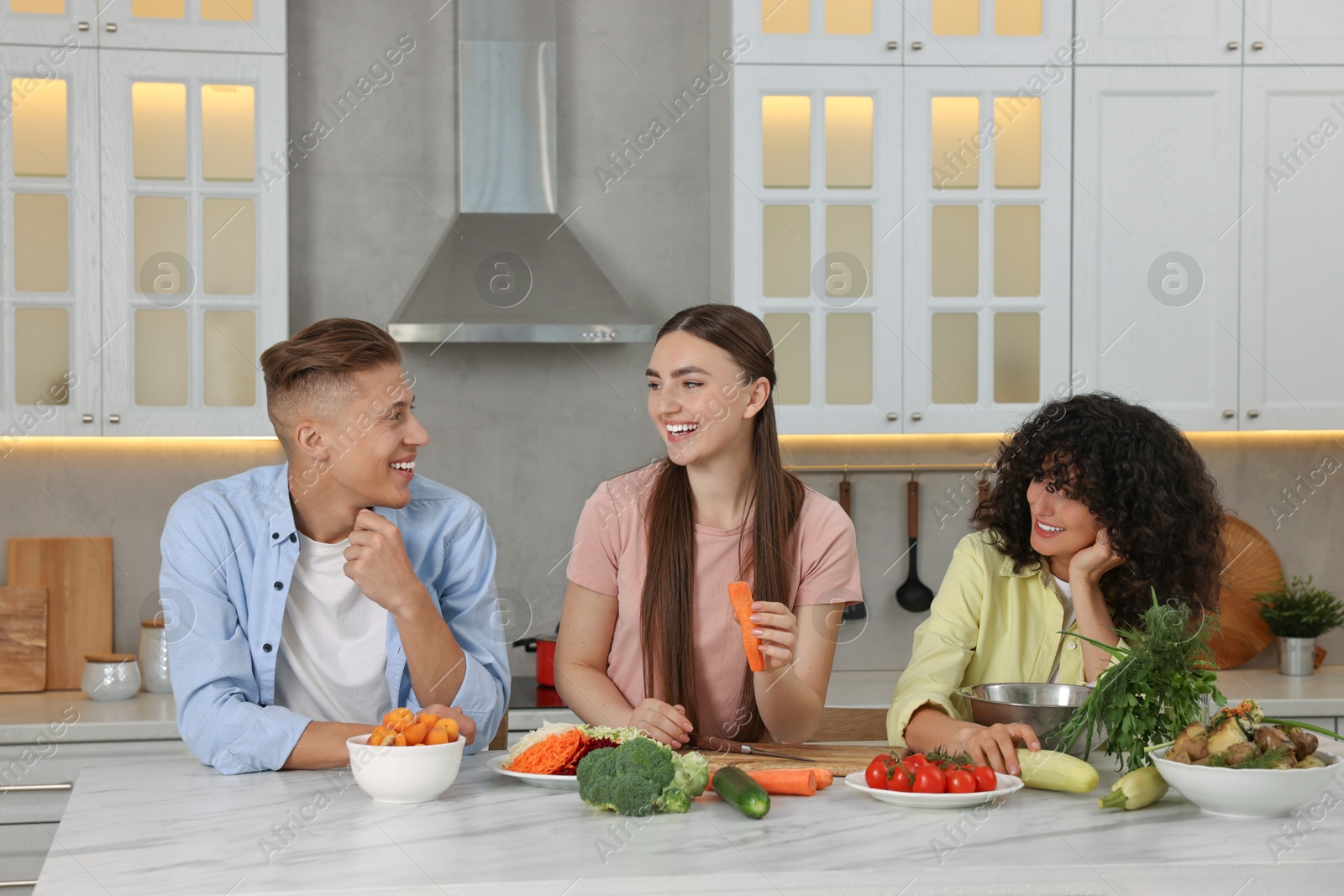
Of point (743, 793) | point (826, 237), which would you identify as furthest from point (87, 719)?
point (826, 237)

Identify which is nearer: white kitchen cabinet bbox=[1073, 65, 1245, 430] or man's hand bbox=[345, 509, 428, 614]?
man's hand bbox=[345, 509, 428, 614]

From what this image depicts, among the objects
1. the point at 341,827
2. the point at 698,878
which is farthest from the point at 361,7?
the point at 698,878

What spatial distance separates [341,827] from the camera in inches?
57.6

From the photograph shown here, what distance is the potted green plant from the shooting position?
12.1 ft

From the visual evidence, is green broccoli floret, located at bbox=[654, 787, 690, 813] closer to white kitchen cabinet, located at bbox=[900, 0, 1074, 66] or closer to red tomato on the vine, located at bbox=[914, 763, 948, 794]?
red tomato on the vine, located at bbox=[914, 763, 948, 794]

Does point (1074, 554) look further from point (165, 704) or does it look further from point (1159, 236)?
point (165, 704)

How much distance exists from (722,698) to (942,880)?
2.99ft

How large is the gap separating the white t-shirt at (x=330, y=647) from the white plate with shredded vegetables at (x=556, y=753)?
40cm

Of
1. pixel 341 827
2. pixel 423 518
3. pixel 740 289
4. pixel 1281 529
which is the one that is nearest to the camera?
pixel 341 827

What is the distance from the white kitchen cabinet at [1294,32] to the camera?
3.55 m

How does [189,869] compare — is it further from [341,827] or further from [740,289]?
[740,289]

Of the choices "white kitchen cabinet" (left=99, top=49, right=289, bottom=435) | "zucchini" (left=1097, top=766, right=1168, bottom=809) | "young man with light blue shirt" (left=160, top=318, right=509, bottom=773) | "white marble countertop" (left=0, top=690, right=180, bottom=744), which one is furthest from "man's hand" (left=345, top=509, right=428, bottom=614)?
"white kitchen cabinet" (left=99, top=49, right=289, bottom=435)

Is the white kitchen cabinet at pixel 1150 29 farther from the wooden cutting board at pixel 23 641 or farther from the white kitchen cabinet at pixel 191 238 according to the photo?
the wooden cutting board at pixel 23 641

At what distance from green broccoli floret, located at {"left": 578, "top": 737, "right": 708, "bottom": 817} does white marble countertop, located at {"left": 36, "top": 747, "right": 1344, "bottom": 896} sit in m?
0.03
